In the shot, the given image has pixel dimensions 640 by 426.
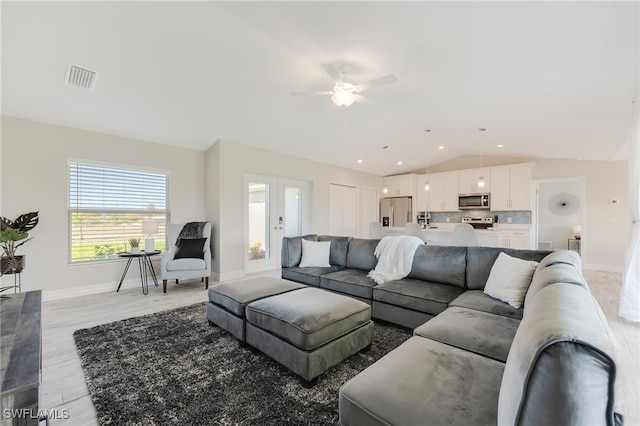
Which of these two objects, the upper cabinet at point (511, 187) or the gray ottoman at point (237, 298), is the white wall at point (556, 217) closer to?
the upper cabinet at point (511, 187)

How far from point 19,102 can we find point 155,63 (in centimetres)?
191

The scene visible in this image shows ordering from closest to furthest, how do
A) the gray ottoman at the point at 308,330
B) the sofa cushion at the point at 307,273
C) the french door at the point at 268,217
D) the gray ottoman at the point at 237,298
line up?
the gray ottoman at the point at 308,330 → the gray ottoman at the point at 237,298 → the sofa cushion at the point at 307,273 → the french door at the point at 268,217

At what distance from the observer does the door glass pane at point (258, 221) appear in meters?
5.45

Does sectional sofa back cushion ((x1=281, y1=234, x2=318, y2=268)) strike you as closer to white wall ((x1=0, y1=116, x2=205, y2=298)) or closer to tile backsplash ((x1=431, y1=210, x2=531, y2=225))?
white wall ((x1=0, y1=116, x2=205, y2=298))

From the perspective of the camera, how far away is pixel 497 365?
1.31m

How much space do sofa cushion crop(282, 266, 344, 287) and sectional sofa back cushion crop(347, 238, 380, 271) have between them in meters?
0.22

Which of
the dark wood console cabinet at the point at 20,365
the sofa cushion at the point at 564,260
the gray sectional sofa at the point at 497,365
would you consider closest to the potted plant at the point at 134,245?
the dark wood console cabinet at the point at 20,365

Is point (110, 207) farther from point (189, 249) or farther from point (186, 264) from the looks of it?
point (186, 264)

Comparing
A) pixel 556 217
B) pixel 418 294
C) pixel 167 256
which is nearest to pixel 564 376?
pixel 418 294

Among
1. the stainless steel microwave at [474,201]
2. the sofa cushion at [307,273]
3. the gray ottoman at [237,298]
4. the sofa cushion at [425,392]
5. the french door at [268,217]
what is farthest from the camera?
the stainless steel microwave at [474,201]

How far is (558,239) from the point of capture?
802 cm

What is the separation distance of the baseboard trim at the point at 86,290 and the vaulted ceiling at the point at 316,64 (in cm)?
236

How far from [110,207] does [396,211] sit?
662cm

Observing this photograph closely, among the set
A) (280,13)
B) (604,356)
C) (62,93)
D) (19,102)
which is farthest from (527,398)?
(19,102)
